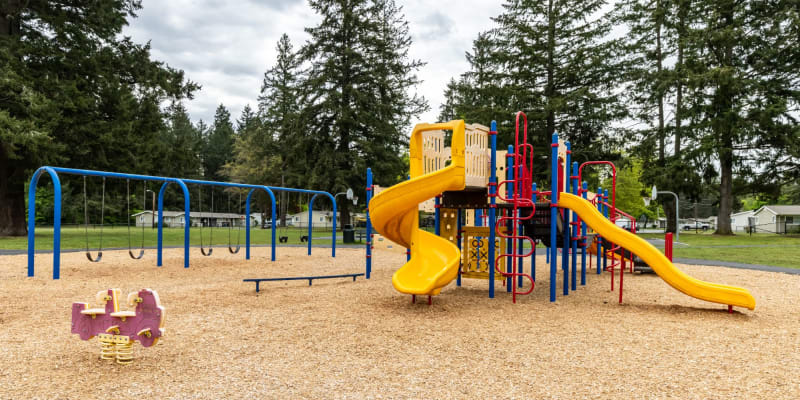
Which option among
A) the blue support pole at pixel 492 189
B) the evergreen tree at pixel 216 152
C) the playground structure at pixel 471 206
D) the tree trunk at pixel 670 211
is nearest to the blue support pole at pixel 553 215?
the playground structure at pixel 471 206

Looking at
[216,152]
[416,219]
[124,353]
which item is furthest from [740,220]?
[124,353]

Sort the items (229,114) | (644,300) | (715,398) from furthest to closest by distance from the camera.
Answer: (229,114), (644,300), (715,398)

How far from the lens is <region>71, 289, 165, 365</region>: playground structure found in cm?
399

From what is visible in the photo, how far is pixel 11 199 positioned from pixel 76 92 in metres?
6.06

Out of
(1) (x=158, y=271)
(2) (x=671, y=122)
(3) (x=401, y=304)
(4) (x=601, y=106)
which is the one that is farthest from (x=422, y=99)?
(3) (x=401, y=304)

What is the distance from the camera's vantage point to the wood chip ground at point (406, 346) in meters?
3.60

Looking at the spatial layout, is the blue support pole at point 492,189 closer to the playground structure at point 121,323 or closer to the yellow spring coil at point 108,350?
the playground structure at point 121,323

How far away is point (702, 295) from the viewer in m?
6.57

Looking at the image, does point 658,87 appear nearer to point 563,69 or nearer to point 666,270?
point 563,69

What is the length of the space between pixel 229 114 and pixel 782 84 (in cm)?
7313

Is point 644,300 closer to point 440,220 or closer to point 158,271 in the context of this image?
point 440,220

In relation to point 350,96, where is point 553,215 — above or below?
below

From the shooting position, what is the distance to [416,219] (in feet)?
24.3

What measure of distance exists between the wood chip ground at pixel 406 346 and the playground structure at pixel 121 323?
0.16 metres
